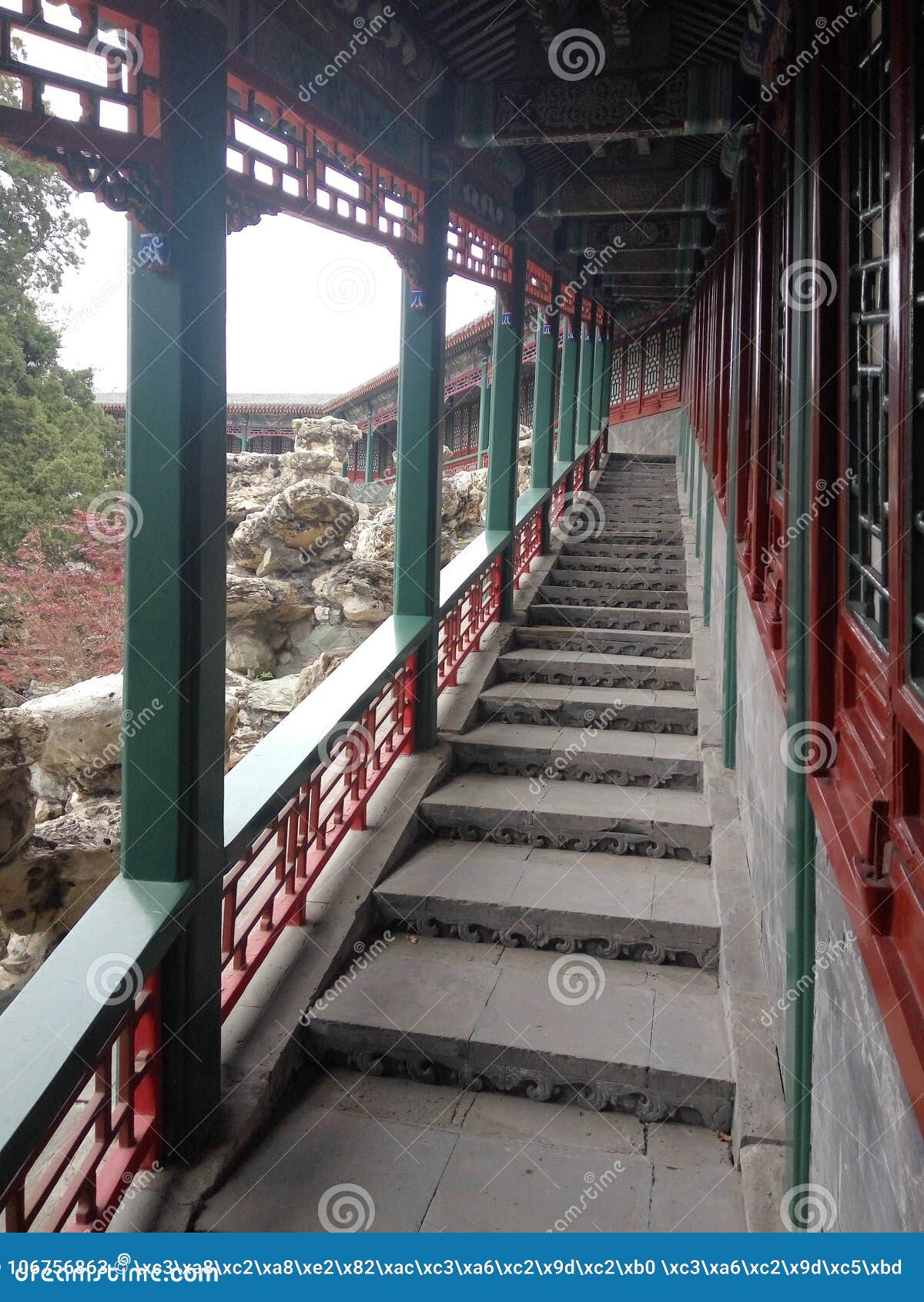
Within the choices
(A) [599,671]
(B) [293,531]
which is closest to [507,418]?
(A) [599,671]

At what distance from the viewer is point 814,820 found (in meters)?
2.49

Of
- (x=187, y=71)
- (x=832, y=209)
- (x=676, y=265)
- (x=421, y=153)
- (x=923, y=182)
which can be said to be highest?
(x=676, y=265)

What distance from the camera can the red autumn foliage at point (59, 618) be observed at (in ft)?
41.1

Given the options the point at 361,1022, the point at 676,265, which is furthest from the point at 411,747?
the point at 676,265

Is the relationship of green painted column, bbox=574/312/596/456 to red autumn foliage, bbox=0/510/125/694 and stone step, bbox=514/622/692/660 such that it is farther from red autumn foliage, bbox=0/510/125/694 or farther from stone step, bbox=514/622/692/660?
stone step, bbox=514/622/692/660

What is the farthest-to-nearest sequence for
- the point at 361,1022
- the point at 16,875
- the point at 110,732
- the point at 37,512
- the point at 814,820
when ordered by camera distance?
the point at 37,512 → the point at 110,732 → the point at 16,875 → the point at 361,1022 → the point at 814,820

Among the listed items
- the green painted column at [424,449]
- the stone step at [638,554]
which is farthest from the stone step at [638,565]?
the green painted column at [424,449]

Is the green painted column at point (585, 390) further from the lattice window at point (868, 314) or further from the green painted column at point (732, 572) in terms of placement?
the lattice window at point (868, 314)

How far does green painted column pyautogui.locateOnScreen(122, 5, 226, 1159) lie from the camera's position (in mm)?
2965

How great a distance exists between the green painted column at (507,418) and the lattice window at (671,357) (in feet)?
46.6

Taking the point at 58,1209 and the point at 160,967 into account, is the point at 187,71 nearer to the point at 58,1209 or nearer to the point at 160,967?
the point at 160,967

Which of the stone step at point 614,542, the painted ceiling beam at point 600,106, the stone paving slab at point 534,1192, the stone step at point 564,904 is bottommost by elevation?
the stone paving slab at point 534,1192

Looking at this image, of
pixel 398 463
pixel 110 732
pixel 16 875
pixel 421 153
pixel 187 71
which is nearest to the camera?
pixel 187 71

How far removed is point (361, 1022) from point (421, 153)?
436cm
